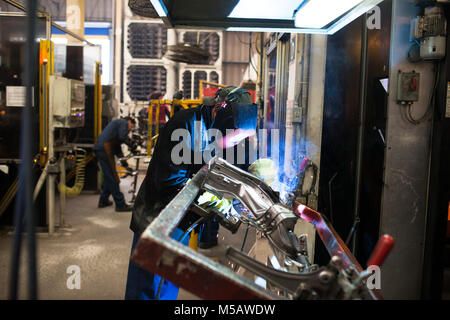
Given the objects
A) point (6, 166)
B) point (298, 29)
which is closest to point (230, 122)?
point (298, 29)

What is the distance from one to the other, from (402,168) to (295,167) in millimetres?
1009

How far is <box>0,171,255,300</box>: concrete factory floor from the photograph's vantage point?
10.8ft

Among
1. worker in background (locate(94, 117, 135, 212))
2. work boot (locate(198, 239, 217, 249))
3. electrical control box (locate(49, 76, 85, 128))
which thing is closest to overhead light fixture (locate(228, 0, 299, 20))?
work boot (locate(198, 239, 217, 249))

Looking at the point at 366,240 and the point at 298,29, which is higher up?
the point at 298,29

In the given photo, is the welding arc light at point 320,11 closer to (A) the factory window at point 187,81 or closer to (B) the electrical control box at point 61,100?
(B) the electrical control box at point 61,100

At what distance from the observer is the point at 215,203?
6.07 feet

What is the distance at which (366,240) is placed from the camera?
3.15 metres

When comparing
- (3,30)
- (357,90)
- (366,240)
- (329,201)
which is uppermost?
(3,30)

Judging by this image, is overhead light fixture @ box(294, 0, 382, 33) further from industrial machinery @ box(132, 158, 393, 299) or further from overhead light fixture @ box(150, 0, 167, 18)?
industrial machinery @ box(132, 158, 393, 299)

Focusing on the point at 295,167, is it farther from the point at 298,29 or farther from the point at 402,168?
the point at 298,29

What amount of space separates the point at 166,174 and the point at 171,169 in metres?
0.05
